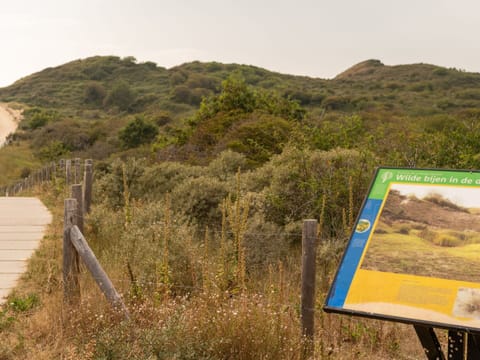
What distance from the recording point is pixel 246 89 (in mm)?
20078

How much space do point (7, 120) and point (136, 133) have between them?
38.0 meters

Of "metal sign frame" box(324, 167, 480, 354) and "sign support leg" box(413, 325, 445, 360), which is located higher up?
"metal sign frame" box(324, 167, 480, 354)

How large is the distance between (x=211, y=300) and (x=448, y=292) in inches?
94.9

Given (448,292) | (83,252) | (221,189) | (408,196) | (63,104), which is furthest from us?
(63,104)

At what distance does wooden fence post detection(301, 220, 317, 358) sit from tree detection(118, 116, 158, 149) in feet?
107

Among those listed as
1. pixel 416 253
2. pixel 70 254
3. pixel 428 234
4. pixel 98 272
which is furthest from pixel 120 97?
pixel 416 253

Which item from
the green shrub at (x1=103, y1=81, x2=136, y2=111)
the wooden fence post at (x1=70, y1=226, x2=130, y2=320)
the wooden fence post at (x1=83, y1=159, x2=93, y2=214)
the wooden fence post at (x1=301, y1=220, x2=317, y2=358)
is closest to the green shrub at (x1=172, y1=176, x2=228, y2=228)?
the wooden fence post at (x1=83, y1=159, x2=93, y2=214)

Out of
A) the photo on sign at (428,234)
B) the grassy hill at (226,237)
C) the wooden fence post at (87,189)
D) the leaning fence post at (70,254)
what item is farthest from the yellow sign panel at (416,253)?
the wooden fence post at (87,189)

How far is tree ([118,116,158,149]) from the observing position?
36706 mm

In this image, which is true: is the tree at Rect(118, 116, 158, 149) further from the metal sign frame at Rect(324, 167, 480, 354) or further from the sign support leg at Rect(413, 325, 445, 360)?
the sign support leg at Rect(413, 325, 445, 360)

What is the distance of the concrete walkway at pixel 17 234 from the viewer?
788 cm

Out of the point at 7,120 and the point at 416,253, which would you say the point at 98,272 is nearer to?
the point at 416,253

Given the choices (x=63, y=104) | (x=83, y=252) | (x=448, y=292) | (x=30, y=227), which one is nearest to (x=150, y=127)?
(x=30, y=227)

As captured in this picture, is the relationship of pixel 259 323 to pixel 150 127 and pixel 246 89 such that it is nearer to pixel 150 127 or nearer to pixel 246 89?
pixel 246 89
